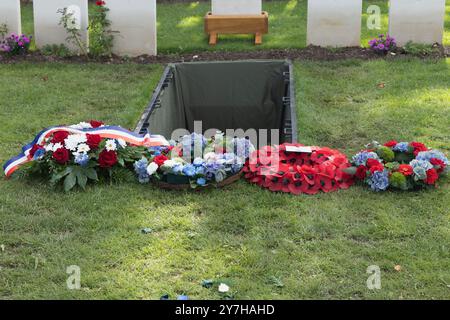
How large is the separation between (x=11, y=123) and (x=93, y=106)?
968 mm

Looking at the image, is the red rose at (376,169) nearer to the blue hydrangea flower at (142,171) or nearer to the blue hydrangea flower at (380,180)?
the blue hydrangea flower at (380,180)

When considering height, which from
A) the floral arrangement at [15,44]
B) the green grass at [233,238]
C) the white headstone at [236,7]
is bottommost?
the green grass at [233,238]

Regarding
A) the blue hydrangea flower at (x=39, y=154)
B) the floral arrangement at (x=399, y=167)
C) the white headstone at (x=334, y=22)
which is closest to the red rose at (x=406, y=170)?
the floral arrangement at (x=399, y=167)

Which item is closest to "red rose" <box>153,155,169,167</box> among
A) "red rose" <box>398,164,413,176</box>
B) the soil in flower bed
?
"red rose" <box>398,164,413,176</box>

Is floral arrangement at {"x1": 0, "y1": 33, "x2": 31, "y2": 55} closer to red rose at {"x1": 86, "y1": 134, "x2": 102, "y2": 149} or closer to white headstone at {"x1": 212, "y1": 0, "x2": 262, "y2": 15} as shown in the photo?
white headstone at {"x1": 212, "y1": 0, "x2": 262, "y2": 15}

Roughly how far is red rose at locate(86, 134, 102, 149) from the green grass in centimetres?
33

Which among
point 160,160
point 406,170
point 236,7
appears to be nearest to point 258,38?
point 236,7

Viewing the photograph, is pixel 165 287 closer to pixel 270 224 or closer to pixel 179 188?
pixel 270 224

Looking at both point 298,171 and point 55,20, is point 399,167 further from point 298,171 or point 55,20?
point 55,20

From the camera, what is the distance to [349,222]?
4824 millimetres

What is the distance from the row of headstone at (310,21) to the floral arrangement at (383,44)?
0.18 meters

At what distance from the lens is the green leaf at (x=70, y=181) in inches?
209

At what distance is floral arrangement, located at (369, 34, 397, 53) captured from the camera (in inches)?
375

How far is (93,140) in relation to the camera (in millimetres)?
5504
